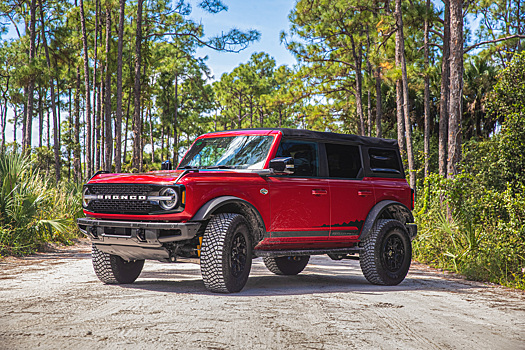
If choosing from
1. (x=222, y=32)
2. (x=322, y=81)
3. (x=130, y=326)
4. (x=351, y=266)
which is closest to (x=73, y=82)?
(x=322, y=81)

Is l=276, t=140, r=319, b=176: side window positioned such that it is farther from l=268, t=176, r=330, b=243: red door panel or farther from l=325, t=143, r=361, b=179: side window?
l=325, t=143, r=361, b=179: side window

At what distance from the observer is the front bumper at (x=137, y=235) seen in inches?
242

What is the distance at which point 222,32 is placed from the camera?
2358cm

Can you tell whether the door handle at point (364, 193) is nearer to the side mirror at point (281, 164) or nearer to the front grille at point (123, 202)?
the side mirror at point (281, 164)

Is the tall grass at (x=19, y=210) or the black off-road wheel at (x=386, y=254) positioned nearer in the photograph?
the black off-road wheel at (x=386, y=254)

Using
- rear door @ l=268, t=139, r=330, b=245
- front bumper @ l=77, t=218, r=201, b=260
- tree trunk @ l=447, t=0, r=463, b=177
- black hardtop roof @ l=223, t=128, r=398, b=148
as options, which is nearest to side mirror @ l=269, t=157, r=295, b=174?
rear door @ l=268, t=139, r=330, b=245

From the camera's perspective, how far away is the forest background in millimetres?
11664

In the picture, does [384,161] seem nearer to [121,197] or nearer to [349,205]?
[349,205]

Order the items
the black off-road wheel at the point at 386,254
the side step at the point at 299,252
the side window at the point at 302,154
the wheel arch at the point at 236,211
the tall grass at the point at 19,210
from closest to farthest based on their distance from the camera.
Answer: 1. the wheel arch at the point at 236,211
2. the side step at the point at 299,252
3. the side window at the point at 302,154
4. the black off-road wheel at the point at 386,254
5. the tall grass at the point at 19,210

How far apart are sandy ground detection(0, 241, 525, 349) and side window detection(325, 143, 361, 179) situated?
5.63 feet

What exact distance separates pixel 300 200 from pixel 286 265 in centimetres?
247

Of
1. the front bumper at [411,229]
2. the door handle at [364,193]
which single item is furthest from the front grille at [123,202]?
the front bumper at [411,229]

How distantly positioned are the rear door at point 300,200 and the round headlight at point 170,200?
1.37m

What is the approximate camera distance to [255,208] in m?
6.80
